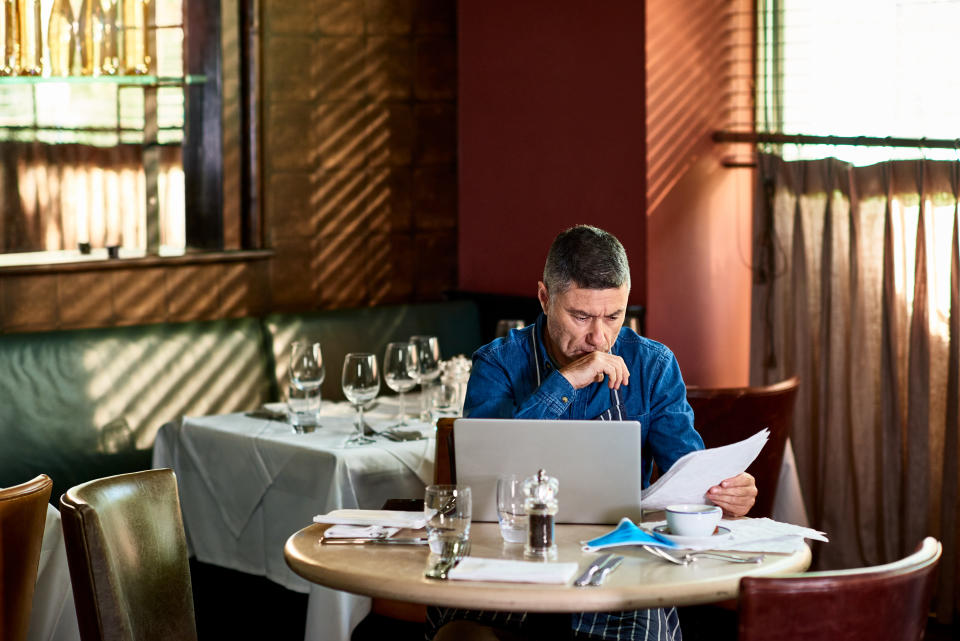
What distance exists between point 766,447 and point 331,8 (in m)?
2.62

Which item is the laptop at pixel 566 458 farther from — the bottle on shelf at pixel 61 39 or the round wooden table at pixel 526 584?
the bottle on shelf at pixel 61 39

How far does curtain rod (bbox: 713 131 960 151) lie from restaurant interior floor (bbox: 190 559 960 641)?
1539 millimetres

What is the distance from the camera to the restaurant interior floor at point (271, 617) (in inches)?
156

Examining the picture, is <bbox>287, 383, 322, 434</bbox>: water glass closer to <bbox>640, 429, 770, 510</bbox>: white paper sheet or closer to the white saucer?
<bbox>640, 429, 770, 510</bbox>: white paper sheet

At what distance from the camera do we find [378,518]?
2316mm

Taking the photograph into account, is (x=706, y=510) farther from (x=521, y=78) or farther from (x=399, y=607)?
(x=521, y=78)

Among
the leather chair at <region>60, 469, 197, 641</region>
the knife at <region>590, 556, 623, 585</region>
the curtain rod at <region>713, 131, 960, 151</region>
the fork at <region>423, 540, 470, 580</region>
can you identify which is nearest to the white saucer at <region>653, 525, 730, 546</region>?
the knife at <region>590, 556, 623, 585</region>

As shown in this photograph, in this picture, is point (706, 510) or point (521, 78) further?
point (521, 78)

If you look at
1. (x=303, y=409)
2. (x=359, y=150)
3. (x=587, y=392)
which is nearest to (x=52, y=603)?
(x=303, y=409)

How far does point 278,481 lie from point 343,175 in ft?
6.43

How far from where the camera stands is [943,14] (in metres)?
4.05

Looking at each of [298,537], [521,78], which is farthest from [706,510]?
[521,78]

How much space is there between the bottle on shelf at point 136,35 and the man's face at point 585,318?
8.63 ft

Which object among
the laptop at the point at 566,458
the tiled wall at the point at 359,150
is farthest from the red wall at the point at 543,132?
the laptop at the point at 566,458
